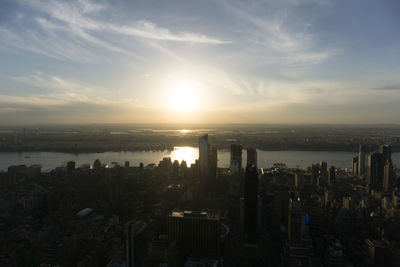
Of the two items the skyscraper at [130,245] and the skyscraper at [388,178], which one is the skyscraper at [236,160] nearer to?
the skyscraper at [388,178]

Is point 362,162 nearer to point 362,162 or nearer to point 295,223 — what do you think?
point 362,162

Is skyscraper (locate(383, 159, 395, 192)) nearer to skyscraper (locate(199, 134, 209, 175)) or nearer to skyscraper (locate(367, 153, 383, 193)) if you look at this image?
skyscraper (locate(367, 153, 383, 193))

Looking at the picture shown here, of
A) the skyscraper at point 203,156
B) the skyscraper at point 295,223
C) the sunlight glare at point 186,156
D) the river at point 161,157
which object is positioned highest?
the skyscraper at point 203,156

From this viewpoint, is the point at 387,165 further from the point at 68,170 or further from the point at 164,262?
the point at 68,170

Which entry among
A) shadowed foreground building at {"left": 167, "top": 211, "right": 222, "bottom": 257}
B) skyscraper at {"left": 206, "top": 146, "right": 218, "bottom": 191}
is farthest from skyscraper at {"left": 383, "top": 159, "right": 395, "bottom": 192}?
shadowed foreground building at {"left": 167, "top": 211, "right": 222, "bottom": 257}

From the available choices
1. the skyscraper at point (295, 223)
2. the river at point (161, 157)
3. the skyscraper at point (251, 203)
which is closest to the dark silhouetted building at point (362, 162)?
the river at point (161, 157)

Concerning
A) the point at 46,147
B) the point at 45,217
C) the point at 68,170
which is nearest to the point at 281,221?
the point at 45,217

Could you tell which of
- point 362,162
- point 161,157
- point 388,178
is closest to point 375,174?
point 388,178
